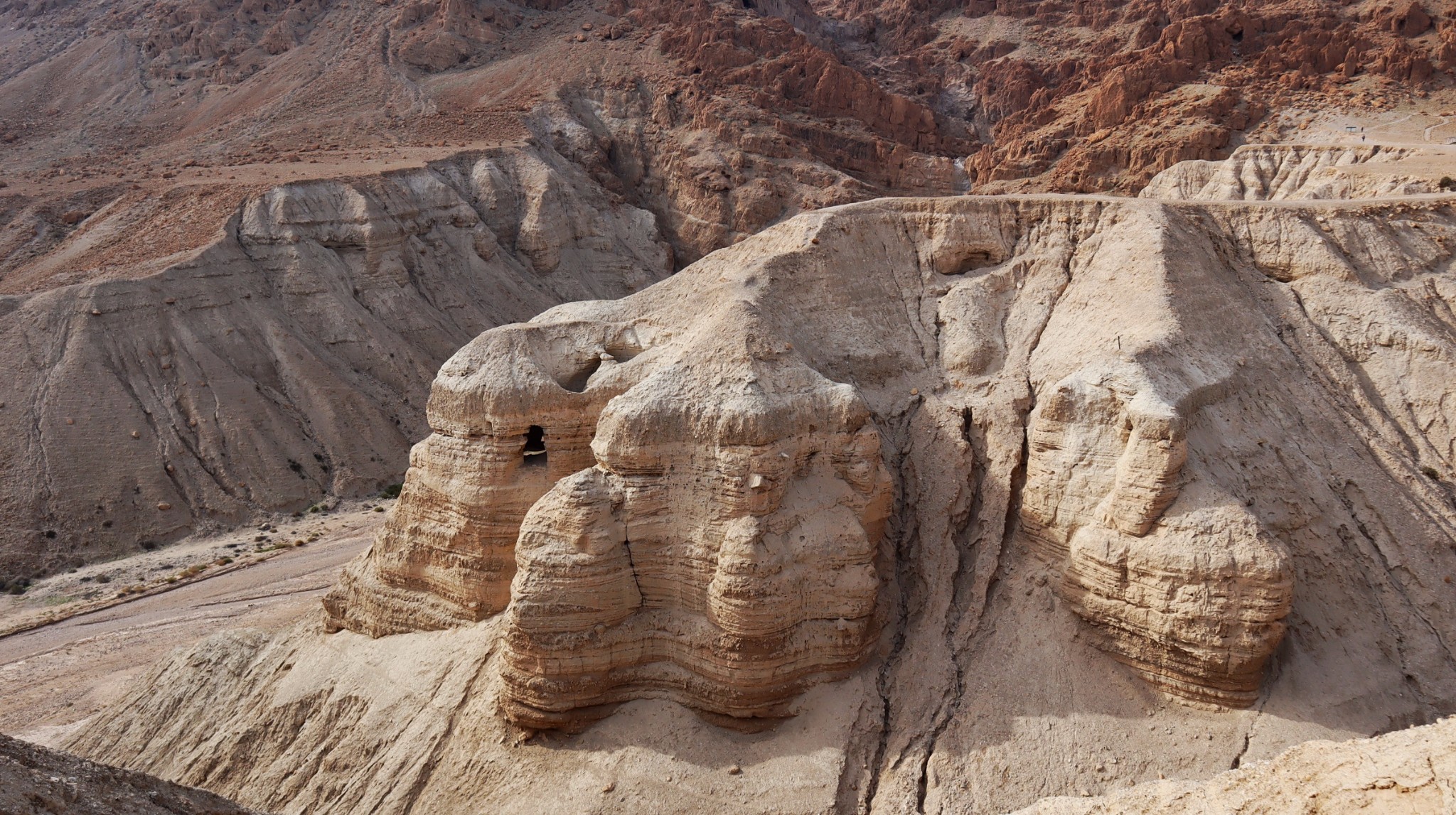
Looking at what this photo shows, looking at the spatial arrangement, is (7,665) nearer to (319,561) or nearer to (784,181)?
(319,561)

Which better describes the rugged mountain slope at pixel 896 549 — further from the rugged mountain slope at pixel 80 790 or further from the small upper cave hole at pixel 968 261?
the rugged mountain slope at pixel 80 790

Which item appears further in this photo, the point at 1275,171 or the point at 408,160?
the point at 408,160

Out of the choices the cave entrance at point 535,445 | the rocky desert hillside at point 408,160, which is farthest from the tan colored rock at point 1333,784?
the rocky desert hillside at point 408,160

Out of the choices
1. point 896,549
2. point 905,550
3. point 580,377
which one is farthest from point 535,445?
point 905,550

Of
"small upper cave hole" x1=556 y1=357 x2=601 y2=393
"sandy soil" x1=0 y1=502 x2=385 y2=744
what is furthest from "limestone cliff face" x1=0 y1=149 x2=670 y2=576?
"small upper cave hole" x1=556 y1=357 x2=601 y2=393

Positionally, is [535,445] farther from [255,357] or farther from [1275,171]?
[1275,171]

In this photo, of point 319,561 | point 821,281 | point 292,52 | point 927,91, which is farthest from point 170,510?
point 927,91

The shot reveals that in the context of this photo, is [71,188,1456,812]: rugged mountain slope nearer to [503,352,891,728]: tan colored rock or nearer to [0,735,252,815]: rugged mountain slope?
[503,352,891,728]: tan colored rock
